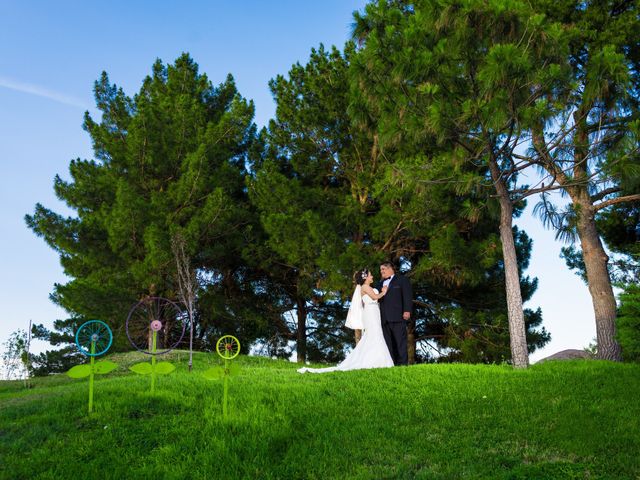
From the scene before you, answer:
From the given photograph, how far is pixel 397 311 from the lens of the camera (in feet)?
38.6

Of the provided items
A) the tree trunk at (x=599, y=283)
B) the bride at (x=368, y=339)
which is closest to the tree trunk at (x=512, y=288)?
the tree trunk at (x=599, y=283)

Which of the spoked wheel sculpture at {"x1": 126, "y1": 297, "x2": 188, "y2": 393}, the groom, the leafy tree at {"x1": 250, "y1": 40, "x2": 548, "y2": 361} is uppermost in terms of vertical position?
the leafy tree at {"x1": 250, "y1": 40, "x2": 548, "y2": 361}

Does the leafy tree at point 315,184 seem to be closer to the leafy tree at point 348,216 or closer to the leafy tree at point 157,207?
the leafy tree at point 348,216

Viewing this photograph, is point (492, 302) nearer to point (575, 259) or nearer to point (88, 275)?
point (575, 259)

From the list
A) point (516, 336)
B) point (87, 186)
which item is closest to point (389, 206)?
point (516, 336)

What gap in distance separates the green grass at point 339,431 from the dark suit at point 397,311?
8.47 feet

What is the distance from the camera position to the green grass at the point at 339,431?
18.6 feet

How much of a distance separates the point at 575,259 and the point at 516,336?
8257 millimetres

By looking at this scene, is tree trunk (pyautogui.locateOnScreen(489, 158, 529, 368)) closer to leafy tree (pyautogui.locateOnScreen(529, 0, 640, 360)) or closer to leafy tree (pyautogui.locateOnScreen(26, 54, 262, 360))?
leafy tree (pyautogui.locateOnScreen(529, 0, 640, 360))

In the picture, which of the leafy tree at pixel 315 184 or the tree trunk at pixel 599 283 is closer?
the tree trunk at pixel 599 283

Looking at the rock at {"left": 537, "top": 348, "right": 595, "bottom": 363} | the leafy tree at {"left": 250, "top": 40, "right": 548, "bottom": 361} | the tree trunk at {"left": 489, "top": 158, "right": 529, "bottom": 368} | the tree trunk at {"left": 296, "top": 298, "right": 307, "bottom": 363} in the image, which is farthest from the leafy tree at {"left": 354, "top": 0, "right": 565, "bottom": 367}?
the tree trunk at {"left": 296, "top": 298, "right": 307, "bottom": 363}

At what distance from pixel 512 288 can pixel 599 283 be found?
3.28m

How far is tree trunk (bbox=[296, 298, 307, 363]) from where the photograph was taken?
1864 centimetres

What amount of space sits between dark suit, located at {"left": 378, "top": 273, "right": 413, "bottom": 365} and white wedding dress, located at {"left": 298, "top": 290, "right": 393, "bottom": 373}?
206 mm
